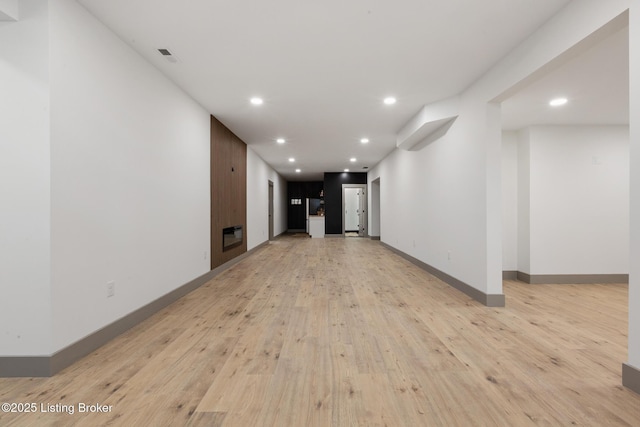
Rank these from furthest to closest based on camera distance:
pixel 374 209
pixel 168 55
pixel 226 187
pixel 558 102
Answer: pixel 374 209, pixel 226 187, pixel 558 102, pixel 168 55

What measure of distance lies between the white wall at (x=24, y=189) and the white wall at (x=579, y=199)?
5743mm

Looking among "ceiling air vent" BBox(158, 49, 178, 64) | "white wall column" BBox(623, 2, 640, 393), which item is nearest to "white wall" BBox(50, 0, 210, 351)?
"ceiling air vent" BBox(158, 49, 178, 64)

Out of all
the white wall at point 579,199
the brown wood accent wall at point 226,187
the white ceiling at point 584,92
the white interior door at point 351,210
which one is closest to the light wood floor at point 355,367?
the white wall at point 579,199

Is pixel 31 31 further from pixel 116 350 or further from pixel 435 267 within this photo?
pixel 435 267

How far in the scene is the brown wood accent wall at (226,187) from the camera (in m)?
5.07

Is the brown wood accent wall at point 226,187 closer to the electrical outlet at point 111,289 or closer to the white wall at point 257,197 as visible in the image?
the white wall at point 257,197

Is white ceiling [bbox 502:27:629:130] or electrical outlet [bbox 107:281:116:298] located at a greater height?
white ceiling [bbox 502:27:629:130]

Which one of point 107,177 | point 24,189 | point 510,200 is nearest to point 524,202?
point 510,200

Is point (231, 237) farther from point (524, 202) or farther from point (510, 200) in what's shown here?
point (524, 202)

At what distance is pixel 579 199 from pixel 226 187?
19.4ft

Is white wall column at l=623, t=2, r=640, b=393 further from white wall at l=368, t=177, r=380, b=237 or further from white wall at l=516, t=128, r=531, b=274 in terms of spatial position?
white wall at l=368, t=177, r=380, b=237

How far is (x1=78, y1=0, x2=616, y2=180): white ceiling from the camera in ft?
7.63

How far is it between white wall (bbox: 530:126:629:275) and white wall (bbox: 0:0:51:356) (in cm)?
574

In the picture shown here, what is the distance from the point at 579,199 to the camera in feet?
15.3
